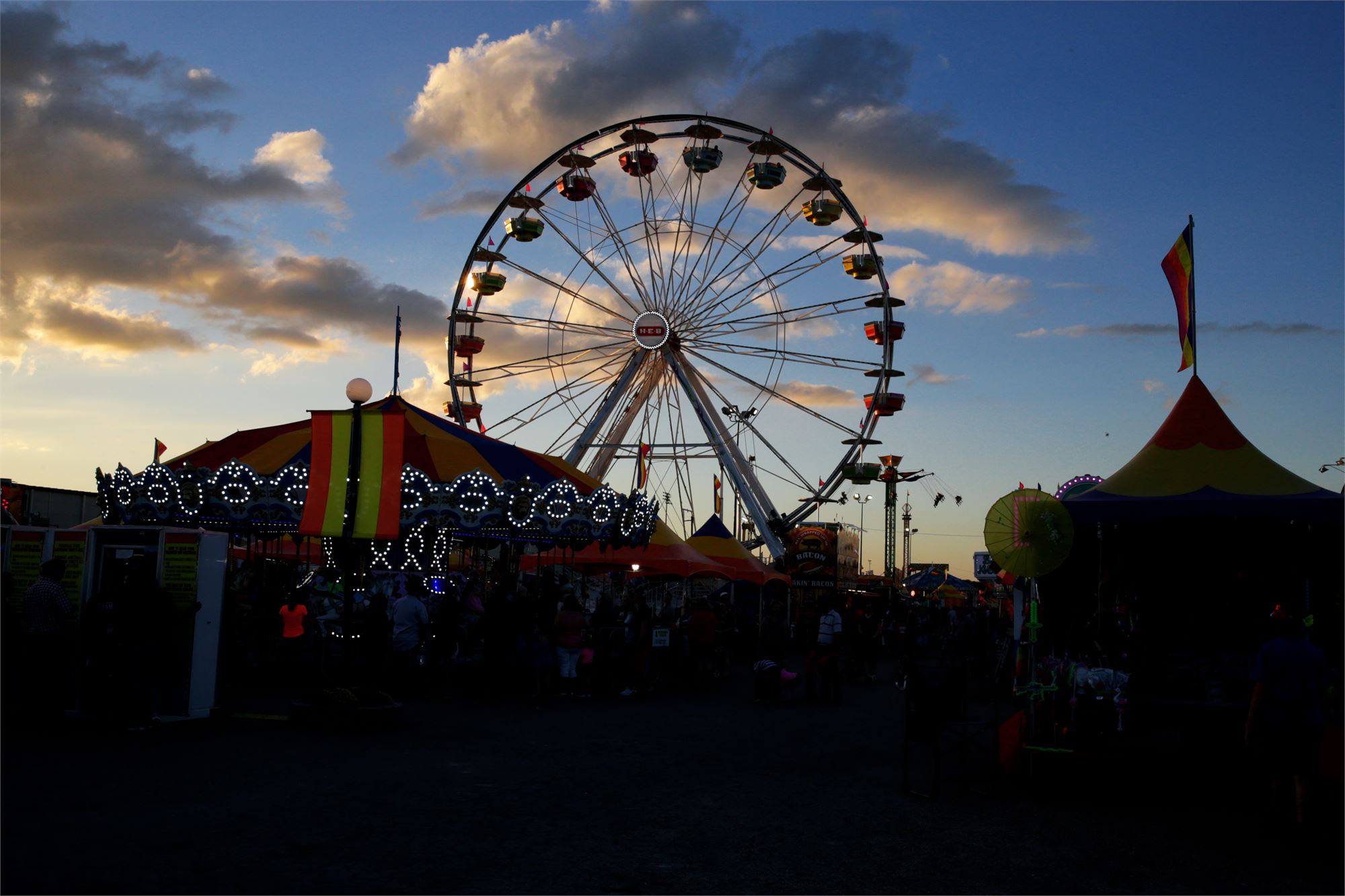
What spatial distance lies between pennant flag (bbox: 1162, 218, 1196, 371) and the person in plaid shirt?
1086 centimetres

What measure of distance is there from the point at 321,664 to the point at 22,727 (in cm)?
515

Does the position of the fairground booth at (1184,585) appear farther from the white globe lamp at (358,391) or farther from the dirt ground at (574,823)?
the white globe lamp at (358,391)

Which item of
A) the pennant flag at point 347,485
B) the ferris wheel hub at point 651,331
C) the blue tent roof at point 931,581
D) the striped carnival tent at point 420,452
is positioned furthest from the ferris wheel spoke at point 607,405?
the blue tent roof at point 931,581

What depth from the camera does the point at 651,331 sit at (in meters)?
27.0

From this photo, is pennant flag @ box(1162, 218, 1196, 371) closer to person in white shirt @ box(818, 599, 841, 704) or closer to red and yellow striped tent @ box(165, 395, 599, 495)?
person in white shirt @ box(818, 599, 841, 704)

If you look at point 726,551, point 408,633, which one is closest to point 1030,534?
point 408,633

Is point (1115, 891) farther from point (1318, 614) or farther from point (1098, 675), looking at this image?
point (1318, 614)

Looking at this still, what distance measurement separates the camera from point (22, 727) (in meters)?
10.2

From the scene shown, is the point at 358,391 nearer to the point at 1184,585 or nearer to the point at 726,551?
the point at 1184,585

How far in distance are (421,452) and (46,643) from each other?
7.16 meters

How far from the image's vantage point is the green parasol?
9.47 m

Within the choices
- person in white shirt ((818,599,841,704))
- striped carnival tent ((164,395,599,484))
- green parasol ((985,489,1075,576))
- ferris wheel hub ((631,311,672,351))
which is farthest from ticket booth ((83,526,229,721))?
ferris wheel hub ((631,311,672,351))

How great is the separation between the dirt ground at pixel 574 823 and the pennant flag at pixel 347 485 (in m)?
2.05

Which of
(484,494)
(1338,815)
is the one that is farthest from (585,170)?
(1338,815)
